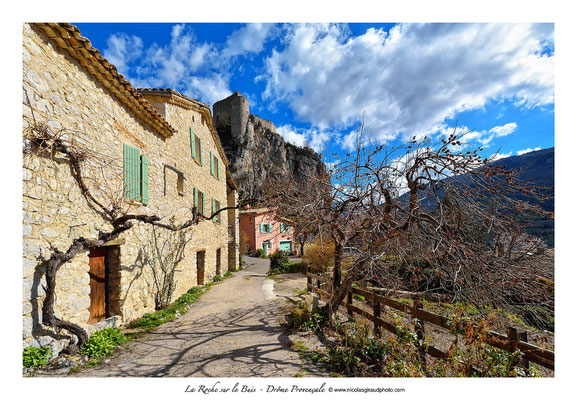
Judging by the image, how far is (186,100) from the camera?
9.12 metres

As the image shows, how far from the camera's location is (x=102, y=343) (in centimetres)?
404

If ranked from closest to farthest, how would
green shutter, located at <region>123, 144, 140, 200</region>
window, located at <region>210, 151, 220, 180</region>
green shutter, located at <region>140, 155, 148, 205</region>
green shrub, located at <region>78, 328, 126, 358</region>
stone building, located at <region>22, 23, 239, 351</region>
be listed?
stone building, located at <region>22, 23, 239, 351</region>, green shrub, located at <region>78, 328, 126, 358</region>, green shutter, located at <region>123, 144, 140, 200</region>, green shutter, located at <region>140, 155, 148, 205</region>, window, located at <region>210, 151, 220, 180</region>

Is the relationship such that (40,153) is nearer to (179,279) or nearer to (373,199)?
(373,199)

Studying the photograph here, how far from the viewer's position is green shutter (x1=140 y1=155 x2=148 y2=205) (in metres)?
5.89

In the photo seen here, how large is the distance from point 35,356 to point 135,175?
12.0 feet

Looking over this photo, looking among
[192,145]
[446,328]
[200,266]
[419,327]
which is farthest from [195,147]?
[446,328]

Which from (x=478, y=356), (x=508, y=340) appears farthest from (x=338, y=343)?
(x=508, y=340)

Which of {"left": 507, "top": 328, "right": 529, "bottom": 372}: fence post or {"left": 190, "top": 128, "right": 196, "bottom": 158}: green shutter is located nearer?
{"left": 507, "top": 328, "right": 529, "bottom": 372}: fence post

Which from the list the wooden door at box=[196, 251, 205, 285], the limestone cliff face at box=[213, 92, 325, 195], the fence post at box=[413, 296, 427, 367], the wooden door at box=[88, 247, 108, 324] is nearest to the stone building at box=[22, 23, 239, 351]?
the wooden door at box=[88, 247, 108, 324]

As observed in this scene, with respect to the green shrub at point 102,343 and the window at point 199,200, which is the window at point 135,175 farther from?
the window at point 199,200

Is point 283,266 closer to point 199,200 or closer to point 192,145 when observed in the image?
point 199,200

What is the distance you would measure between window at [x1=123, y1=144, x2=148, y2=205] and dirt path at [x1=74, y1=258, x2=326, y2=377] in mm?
3018

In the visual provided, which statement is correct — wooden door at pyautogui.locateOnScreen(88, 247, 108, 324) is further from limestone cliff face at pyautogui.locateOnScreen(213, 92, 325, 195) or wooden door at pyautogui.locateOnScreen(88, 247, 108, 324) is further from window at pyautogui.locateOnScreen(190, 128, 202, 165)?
limestone cliff face at pyautogui.locateOnScreen(213, 92, 325, 195)

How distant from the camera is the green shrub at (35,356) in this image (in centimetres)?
309
